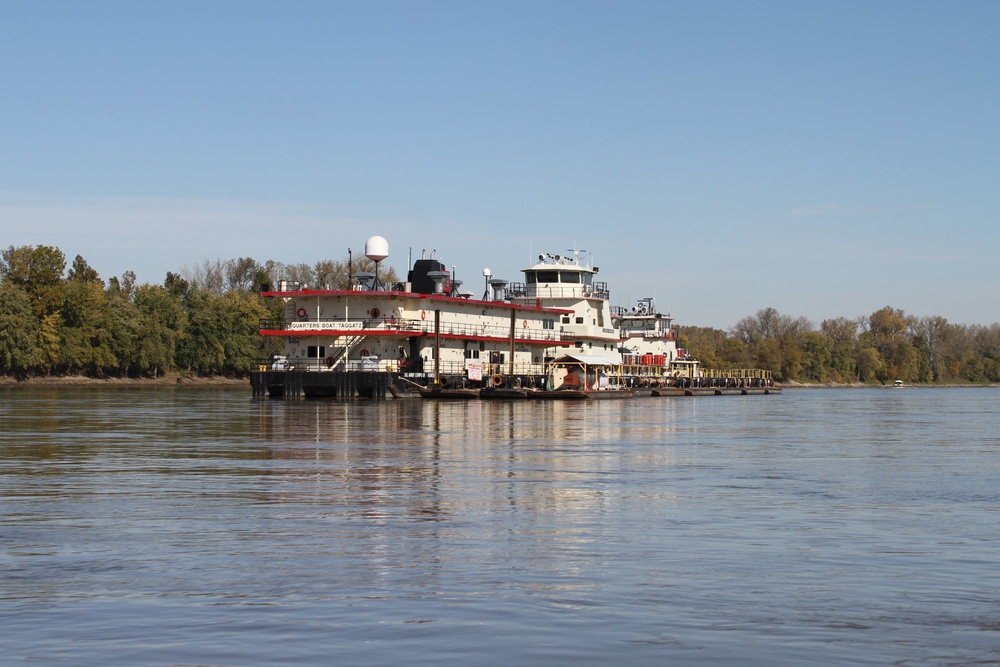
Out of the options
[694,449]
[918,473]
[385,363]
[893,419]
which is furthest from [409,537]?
[385,363]

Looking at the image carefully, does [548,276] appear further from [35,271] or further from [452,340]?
[35,271]

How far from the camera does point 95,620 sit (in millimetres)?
9992

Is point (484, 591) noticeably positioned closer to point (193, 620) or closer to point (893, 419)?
point (193, 620)

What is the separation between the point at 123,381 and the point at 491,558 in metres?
107

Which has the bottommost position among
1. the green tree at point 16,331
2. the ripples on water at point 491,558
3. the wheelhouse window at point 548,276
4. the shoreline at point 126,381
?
the ripples on water at point 491,558

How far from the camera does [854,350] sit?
183 metres

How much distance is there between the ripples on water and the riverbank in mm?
84391

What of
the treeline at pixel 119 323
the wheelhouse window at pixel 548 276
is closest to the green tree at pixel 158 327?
the treeline at pixel 119 323

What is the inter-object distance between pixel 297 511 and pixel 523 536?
148 inches

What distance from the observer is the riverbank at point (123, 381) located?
106m

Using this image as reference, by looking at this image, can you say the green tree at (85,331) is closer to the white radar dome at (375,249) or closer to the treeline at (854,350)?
the white radar dome at (375,249)

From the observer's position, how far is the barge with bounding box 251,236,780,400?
67375 mm

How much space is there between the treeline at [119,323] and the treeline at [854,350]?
58972mm

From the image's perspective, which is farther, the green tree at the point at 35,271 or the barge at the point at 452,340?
the green tree at the point at 35,271
